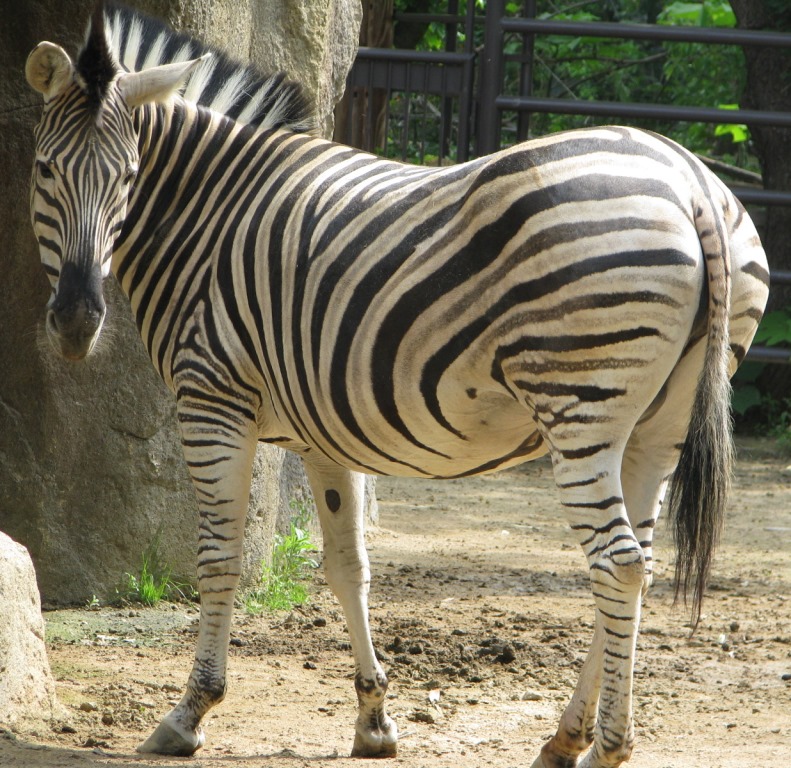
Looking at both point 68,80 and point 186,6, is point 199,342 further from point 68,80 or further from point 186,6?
point 186,6

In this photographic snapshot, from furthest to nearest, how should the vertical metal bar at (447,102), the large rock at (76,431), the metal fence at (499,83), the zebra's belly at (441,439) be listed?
the vertical metal bar at (447,102)
the metal fence at (499,83)
the large rock at (76,431)
the zebra's belly at (441,439)

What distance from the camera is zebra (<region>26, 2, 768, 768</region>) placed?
284 centimetres

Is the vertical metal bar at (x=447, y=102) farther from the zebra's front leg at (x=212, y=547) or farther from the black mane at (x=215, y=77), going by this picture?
the zebra's front leg at (x=212, y=547)

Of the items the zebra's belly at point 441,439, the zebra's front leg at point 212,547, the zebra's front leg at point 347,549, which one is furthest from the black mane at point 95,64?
the zebra's front leg at point 347,549

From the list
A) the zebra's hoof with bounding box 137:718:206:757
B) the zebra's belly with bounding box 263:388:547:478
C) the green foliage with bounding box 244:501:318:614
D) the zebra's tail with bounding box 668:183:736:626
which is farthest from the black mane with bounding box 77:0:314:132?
the green foliage with bounding box 244:501:318:614

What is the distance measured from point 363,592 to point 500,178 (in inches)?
66.2

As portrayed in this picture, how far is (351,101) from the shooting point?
26.2 feet

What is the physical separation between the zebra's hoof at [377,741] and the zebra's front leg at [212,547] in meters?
0.50

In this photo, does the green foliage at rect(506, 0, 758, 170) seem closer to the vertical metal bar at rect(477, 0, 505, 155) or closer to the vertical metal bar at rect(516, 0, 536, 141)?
the vertical metal bar at rect(516, 0, 536, 141)

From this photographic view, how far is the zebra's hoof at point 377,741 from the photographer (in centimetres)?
363

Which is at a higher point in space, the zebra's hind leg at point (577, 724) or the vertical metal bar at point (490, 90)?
A: the vertical metal bar at point (490, 90)

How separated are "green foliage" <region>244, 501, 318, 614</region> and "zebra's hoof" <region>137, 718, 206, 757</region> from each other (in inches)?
60.4

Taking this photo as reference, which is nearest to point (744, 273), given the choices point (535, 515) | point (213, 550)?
point (213, 550)

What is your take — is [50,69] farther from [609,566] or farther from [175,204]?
[609,566]
